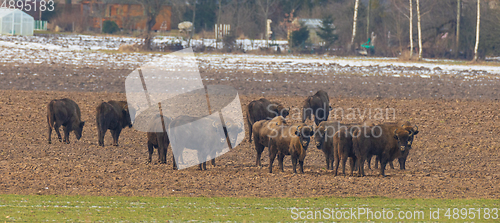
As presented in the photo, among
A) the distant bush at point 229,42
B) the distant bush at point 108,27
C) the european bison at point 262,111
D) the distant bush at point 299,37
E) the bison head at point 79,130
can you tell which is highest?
the distant bush at point 108,27

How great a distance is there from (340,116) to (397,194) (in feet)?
32.5

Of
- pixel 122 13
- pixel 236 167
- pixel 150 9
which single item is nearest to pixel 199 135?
→ pixel 236 167

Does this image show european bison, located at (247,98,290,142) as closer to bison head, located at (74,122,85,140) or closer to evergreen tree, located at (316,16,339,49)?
bison head, located at (74,122,85,140)

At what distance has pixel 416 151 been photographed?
15062 millimetres

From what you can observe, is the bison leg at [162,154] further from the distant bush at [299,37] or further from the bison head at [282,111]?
the distant bush at [299,37]

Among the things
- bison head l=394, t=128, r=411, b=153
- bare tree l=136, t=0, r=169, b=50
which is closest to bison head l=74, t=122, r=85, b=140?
bison head l=394, t=128, r=411, b=153

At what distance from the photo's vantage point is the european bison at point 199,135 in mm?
12266

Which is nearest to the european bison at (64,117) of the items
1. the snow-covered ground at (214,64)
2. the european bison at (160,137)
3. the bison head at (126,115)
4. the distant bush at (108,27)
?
the bison head at (126,115)

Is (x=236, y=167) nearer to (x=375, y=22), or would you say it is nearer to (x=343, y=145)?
(x=343, y=145)

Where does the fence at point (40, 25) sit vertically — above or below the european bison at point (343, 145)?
above

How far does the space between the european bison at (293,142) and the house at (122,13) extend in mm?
59647

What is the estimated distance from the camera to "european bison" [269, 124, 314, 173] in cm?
1159

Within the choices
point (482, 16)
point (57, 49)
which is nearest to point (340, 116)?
point (57, 49)

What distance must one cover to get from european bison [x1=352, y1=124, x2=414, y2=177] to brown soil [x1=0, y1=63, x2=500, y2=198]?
0.41 m
